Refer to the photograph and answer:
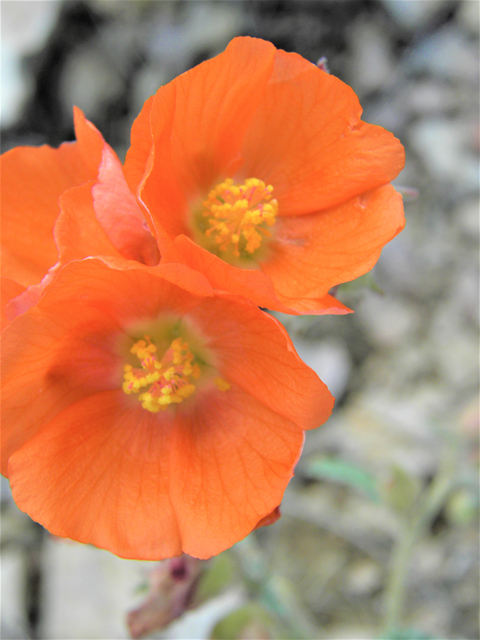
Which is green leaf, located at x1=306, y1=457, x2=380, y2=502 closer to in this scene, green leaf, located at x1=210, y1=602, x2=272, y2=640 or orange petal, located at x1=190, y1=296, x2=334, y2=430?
green leaf, located at x1=210, y1=602, x2=272, y2=640

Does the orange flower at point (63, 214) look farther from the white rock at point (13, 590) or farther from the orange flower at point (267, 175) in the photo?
the white rock at point (13, 590)

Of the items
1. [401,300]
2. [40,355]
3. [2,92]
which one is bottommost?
[401,300]

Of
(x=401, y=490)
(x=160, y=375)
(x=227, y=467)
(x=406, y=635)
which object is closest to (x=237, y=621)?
(x=406, y=635)

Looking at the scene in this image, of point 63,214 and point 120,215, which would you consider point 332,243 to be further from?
Answer: point 63,214

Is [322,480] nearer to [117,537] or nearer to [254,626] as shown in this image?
[254,626]

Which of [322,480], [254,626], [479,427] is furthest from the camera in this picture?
[322,480]

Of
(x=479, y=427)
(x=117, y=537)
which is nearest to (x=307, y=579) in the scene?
(x=479, y=427)

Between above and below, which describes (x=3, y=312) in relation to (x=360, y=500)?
above
